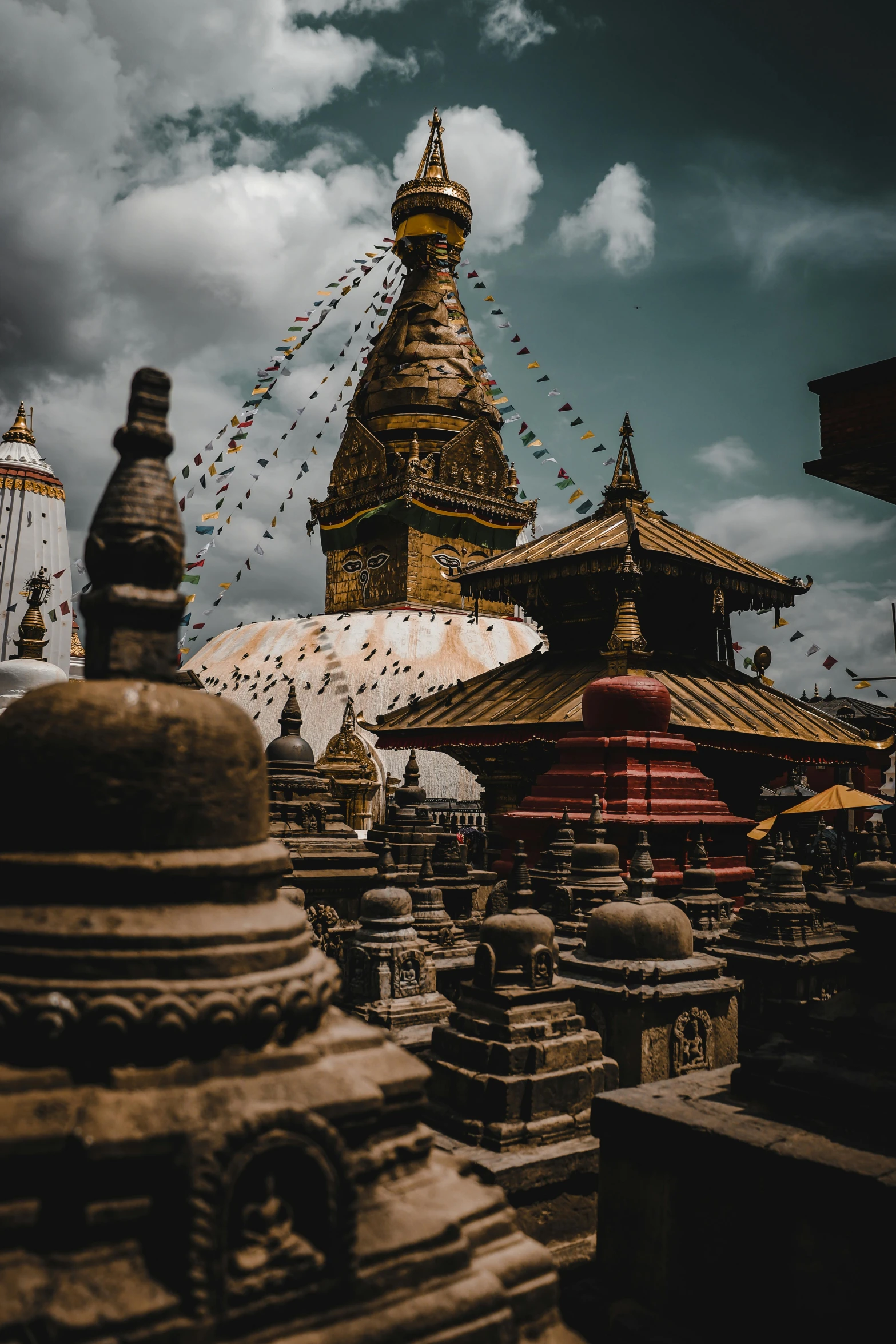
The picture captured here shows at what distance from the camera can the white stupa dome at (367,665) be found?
2702cm

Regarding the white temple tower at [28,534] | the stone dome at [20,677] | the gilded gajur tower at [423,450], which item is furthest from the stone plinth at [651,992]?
the white temple tower at [28,534]

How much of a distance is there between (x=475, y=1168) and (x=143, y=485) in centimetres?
354

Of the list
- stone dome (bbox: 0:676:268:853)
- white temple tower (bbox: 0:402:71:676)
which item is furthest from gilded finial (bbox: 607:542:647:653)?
white temple tower (bbox: 0:402:71:676)

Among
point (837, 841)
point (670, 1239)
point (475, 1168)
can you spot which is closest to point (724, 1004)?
point (475, 1168)

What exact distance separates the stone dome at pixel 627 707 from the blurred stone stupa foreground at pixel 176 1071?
374 inches

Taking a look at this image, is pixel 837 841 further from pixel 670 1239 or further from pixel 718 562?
pixel 670 1239

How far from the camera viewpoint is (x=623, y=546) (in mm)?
15570

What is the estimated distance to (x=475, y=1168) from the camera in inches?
168

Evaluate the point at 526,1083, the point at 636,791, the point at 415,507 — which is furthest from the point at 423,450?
the point at 526,1083

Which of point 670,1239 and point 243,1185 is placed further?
point 670,1239

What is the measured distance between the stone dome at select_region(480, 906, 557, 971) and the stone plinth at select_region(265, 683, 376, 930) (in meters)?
4.51

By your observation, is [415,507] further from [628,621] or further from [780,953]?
[780,953]

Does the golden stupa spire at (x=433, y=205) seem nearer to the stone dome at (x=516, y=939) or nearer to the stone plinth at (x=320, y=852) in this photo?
the stone plinth at (x=320, y=852)

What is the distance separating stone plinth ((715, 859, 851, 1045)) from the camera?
7293 mm
